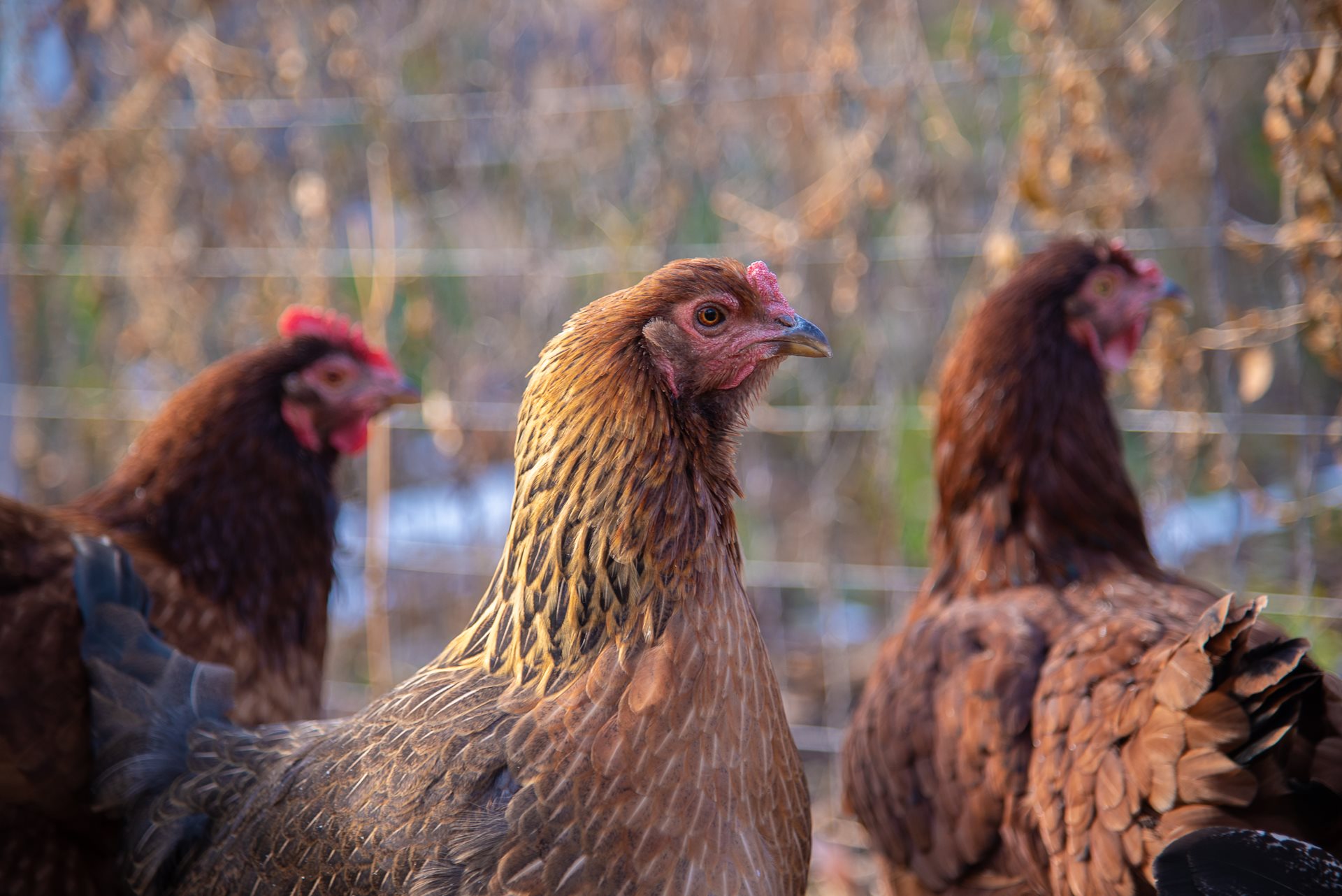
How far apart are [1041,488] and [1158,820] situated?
1.03 meters

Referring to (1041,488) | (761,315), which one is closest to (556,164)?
(1041,488)

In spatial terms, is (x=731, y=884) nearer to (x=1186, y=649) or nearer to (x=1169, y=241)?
(x=1186, y=649)

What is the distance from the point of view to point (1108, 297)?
276cm

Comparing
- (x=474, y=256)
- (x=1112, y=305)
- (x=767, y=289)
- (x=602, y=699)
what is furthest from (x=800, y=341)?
(x=474, y=256)

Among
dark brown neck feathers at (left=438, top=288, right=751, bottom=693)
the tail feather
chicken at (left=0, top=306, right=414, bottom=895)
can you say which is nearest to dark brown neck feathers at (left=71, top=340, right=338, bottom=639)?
chicken at (left=0, top=306, right=414, bottom=895)

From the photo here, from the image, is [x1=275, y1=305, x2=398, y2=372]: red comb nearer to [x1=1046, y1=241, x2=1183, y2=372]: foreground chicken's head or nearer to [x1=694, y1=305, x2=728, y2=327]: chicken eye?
[x1=694, y1=305, x2=728, y2=327]: chicken eye

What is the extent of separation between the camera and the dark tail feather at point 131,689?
79.1 inches

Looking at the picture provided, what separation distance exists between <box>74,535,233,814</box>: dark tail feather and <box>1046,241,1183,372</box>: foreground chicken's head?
2.22 meters

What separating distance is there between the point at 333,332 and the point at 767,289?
1.62 metres

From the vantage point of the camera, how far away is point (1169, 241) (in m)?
3.40

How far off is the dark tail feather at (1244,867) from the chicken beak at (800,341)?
931 millimetres

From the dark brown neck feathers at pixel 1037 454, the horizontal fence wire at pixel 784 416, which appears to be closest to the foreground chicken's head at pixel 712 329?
the dark brown neck feathers at pixel 1037 454

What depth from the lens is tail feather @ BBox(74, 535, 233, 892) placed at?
6.34 ft

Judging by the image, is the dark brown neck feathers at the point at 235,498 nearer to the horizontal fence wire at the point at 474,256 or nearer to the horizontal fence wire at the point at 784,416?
→ the horizontal fence wire at the point at 784,416
